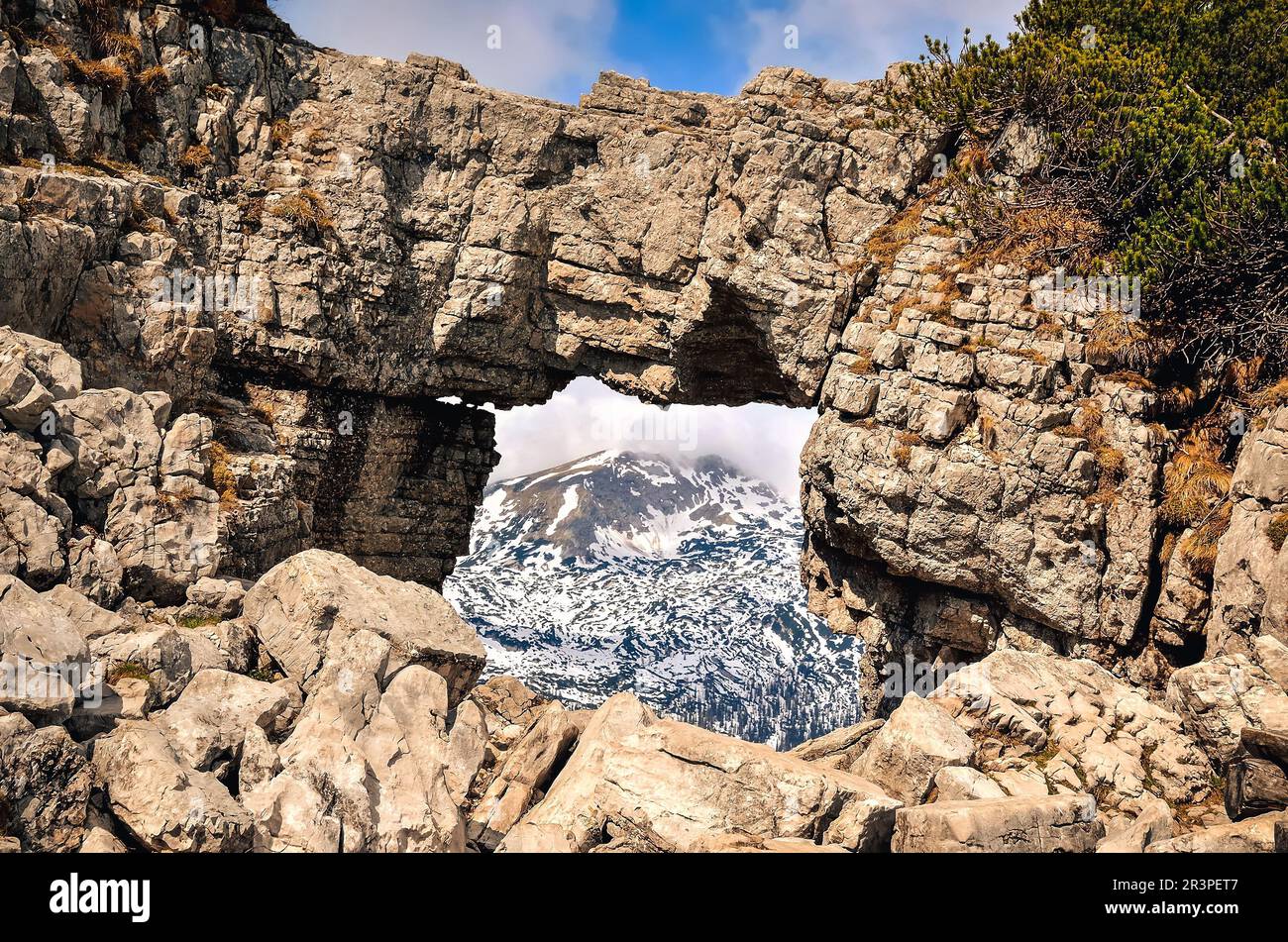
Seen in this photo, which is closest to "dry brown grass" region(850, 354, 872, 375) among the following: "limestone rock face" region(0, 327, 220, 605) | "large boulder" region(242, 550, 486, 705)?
"large boulder" region(242, 550, 486, 705)

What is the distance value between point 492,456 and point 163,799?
26.5m

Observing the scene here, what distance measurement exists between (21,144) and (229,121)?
721 cm

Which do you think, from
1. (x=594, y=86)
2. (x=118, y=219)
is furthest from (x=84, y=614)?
(x=594, y=86)

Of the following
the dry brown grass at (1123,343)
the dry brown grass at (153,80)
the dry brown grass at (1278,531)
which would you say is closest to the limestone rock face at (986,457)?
the dry brown grass at (1123,343)

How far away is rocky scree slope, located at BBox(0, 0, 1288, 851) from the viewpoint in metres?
17.6

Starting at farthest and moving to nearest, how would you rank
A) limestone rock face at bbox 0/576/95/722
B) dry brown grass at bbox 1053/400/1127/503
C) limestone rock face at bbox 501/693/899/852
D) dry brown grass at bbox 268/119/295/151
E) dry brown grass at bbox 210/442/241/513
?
dry brown grass at bbox 268/119/295/151 → dry brown grass at bbox 1053/400/1127/503 → dry brown grass at bbox 210/442/241/513 → limestone rock face at bbox 501/693/899/852 → limestone rock face at bbox 0/576/95/722

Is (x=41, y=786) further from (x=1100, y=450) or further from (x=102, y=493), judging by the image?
(x=1100, y=450)

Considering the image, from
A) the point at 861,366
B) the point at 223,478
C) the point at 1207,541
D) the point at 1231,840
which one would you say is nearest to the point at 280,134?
the point at 223,478

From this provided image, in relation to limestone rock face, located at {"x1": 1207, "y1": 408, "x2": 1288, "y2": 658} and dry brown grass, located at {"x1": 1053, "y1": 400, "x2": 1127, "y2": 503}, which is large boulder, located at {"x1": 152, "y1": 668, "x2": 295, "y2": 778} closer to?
limestone rock face, located at {"x1": 1207, "y1": 408, "x2": 1288, "y2": 658}

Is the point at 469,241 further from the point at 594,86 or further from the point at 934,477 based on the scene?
the point at 934,477

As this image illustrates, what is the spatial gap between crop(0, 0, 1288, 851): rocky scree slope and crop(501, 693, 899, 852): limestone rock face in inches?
3.1

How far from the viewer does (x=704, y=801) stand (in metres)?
17.8

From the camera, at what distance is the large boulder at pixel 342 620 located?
67.9ft

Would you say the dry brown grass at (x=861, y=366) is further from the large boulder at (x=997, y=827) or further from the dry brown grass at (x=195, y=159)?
→ the dry brown grass at (x=195, y=159)
